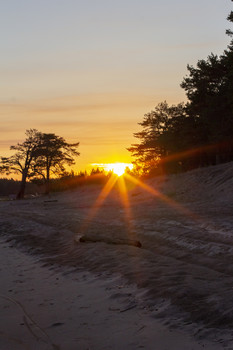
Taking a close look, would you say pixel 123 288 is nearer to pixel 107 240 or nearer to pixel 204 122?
pixel 107 240

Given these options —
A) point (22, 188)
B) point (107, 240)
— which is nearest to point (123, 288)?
point (107, 240)

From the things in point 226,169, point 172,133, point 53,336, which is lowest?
point 53,336

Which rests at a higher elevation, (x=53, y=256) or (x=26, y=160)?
(x=26, y=160)

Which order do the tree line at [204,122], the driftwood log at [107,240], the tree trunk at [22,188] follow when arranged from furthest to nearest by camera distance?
the tree trunk at [22,188]
the tree line at [204,122]
the driftwood log at [107,240]

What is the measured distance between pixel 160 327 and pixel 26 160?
48.2 metres

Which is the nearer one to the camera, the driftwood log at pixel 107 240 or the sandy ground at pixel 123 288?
the sandy ground at pixel 123 288

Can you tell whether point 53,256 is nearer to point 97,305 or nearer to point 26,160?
Answer: point 97,305

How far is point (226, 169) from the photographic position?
24.8 m

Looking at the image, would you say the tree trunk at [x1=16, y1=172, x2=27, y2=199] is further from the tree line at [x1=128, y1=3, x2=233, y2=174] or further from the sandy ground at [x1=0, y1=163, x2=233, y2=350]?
the sandy ground at [x1=0, y1=163, x2=233, y2=350]

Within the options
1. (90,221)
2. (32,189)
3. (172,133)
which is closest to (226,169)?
(90,221)

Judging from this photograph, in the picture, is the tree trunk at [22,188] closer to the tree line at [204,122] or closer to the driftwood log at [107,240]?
the tree line at [204,122]

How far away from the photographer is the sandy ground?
189 inches

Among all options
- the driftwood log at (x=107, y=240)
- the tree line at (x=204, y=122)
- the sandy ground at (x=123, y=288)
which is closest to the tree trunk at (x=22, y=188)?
the tree line at (x=204, y=122)

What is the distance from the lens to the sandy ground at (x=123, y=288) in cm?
480
